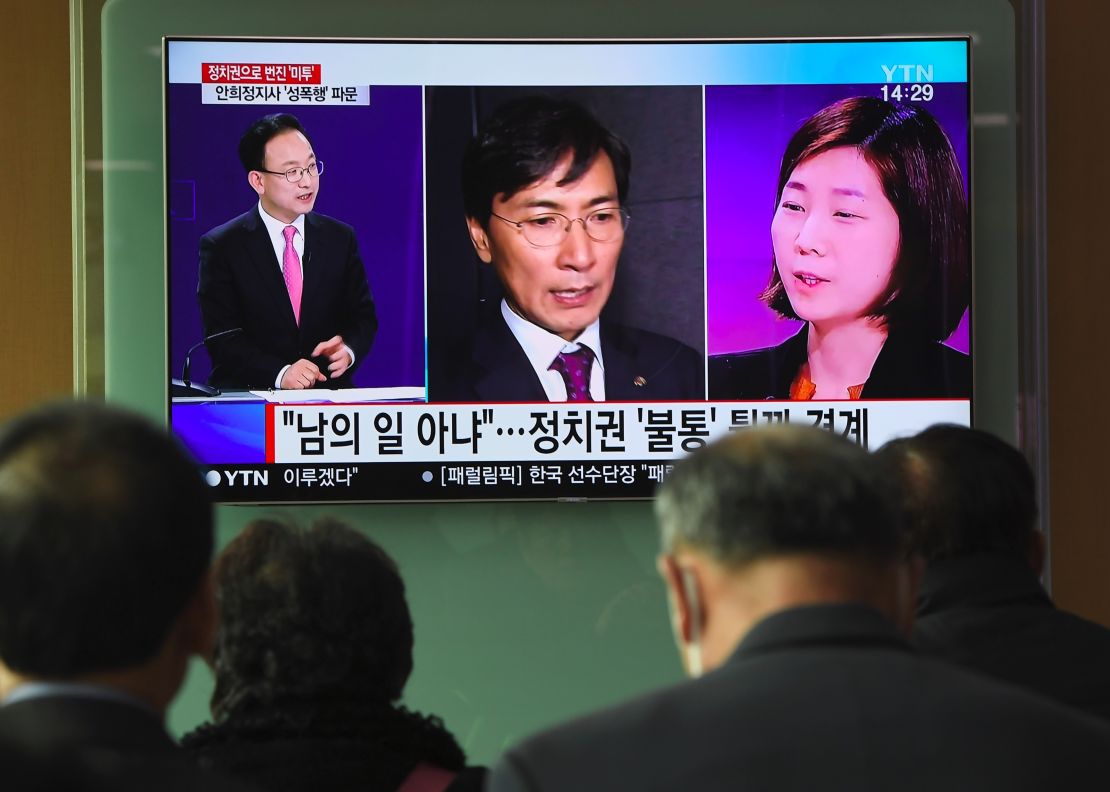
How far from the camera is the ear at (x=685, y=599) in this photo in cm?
124

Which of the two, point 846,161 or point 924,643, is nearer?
point 924,643

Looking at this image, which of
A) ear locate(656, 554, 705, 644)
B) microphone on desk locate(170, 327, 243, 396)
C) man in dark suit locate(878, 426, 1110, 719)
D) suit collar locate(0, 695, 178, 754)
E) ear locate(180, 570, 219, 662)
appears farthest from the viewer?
microphone on desk locate(170, 327, 243, 396)

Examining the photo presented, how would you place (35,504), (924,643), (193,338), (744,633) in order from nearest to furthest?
(35,504)
(744,633)
(924,643)
(193,338)

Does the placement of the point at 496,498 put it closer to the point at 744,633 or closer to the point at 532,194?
the point at 532,194

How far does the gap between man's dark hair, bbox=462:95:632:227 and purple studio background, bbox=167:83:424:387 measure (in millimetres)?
155

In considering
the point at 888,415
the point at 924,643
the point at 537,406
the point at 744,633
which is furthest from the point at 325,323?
the point at 744,633

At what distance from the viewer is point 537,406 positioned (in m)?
3.56

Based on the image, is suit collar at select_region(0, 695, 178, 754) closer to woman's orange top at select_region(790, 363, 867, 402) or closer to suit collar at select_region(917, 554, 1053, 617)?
suit collar at select_region(917, 554, 1053, 617)

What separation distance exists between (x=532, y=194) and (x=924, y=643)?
78.9 inches

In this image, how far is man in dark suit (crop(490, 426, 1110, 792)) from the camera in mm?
1094

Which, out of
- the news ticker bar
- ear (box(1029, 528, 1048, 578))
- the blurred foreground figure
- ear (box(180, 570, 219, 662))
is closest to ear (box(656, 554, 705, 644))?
ear (box(180, 570, 219, 662))

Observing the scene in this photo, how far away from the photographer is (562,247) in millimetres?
3594

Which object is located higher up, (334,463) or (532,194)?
(532,194)

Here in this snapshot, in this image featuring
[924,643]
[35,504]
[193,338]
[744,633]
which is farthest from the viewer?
[193,338]
